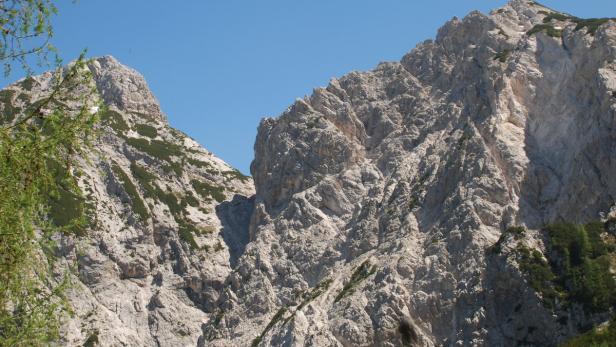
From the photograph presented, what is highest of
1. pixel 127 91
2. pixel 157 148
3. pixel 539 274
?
pixel 127 91

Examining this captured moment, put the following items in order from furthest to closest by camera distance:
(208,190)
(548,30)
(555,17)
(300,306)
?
(208,190) < (555,17) < (548,30) < (300,306)

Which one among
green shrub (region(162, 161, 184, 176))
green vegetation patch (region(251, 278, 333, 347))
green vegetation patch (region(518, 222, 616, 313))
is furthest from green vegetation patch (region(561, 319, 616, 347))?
green shrub (region(162, 161, 184, 176))

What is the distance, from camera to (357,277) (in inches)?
3253

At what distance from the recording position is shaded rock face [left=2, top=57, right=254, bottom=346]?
104m

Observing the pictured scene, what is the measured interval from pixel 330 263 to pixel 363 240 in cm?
624

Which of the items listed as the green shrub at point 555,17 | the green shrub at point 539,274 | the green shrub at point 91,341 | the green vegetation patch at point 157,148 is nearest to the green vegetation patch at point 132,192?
the green vegetation patch at point 157,148

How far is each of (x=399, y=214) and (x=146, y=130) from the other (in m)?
91.0

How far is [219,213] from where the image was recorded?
450 feet

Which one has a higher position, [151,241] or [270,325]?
[151,241]

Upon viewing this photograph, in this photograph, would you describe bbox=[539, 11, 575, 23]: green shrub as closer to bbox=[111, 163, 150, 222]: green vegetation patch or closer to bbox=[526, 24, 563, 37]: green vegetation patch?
bbox=[526, 24, 563, 37]: green vegetation patch

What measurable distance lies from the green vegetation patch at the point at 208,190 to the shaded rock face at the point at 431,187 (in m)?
15.6

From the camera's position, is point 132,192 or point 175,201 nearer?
point 132,192

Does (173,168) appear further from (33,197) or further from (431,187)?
(33,197)

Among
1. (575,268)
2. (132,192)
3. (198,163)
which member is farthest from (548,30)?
(198,163)
